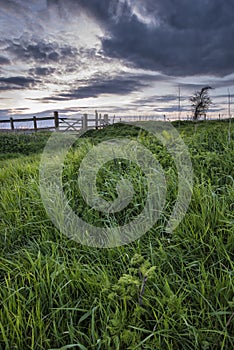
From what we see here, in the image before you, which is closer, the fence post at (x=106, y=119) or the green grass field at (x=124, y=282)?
the green grass field at (x=124, y=282)

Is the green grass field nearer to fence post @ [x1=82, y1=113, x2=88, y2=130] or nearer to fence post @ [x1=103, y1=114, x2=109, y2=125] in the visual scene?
fence post @ [x1=82, y1=113, x2=88, y2=130]

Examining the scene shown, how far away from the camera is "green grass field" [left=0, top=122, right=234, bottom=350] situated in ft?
5.02

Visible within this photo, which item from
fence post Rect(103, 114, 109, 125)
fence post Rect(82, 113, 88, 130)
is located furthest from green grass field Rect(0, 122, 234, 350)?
fence post Rect(103, 114, 109, 125)

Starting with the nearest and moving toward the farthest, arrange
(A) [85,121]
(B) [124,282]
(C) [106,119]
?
(B) [124,282] → (A) [85,121] → (C) [106,119]

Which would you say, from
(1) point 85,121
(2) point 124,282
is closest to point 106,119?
(1) point 85,121

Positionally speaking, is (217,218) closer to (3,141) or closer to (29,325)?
(29,325)

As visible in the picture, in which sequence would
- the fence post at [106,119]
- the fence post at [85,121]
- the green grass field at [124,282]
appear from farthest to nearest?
the fence post at [106,119]
the fence post at [85,121]
the green grass field at [124,282]

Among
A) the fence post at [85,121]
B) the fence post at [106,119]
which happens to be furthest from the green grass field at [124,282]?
the fence post at [106,119]

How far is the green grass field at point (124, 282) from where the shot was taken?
1.53 metres

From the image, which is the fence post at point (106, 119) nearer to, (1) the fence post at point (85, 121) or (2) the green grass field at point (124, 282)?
(1) the fence post at point (85, 121)

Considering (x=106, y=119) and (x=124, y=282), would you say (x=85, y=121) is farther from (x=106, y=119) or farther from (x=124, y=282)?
(x=124, y=282)

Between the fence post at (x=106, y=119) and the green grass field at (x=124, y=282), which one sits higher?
the fence post at (x=106, y=119)

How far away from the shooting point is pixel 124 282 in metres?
1.71

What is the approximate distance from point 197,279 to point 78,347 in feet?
3.05
